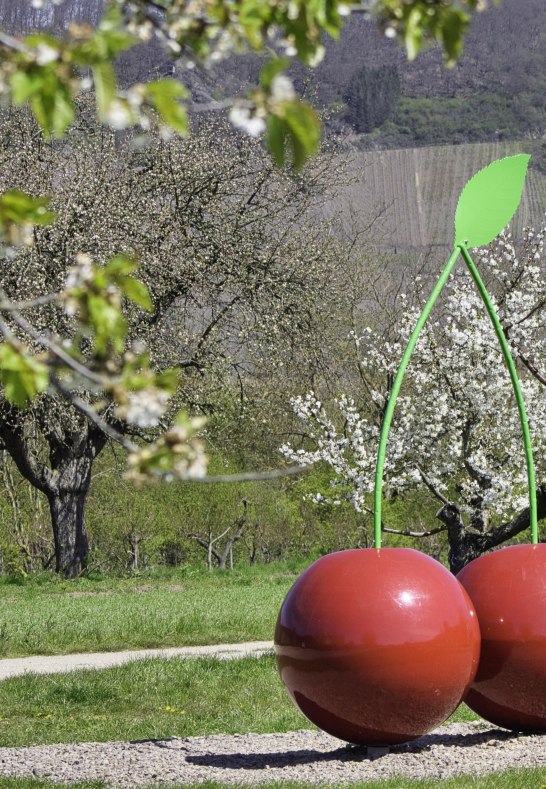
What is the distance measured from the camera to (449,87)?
400ft

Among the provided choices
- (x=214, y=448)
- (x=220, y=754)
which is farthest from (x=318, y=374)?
(x=220, y=754)

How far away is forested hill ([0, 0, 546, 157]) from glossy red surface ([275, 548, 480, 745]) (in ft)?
279

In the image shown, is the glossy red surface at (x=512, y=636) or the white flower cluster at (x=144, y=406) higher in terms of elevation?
the white flower cluster at (x=144, y=406)

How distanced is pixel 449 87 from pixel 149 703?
4806 inches

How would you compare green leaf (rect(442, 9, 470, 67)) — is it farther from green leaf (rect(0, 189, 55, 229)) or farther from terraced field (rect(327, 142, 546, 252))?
terraced field (rect(327, 142, 546, 252))

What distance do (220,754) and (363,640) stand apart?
1.34 meters

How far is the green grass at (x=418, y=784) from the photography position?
4.71 meters

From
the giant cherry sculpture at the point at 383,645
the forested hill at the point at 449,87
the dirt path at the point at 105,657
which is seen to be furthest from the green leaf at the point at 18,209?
the forested hill at the point at 449,87

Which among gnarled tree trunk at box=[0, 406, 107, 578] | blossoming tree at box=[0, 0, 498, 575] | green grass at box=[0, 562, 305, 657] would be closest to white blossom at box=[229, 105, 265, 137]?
blossoming tree at box=[0, 0, 498, 575]

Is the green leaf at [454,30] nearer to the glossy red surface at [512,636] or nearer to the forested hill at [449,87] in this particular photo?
the glossy red surface at [512,636]

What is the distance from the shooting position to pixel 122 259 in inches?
91.8

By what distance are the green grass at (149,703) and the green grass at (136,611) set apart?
202cm

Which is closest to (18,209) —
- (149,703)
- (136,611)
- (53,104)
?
(53,104)

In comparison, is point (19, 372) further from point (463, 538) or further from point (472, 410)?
point (472, 410)
